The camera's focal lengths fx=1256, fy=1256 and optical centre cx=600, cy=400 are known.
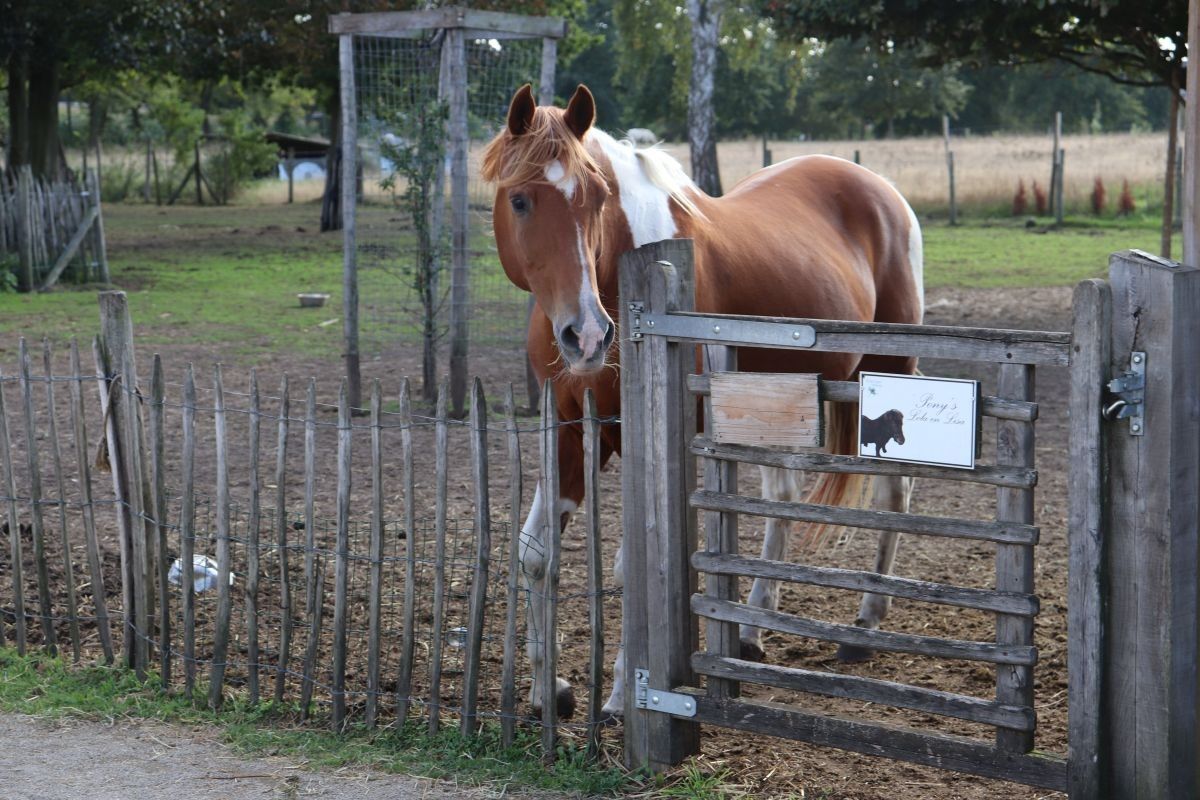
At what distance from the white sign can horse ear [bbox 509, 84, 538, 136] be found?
1343 mm

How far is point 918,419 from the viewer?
10.4 feet

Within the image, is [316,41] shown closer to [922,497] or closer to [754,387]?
[922,497]

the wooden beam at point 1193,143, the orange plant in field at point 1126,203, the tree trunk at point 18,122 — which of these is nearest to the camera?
the wooden beam at point 1193,143

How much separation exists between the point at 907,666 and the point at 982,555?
1583 mm

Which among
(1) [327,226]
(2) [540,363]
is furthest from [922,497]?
(1) [327,226]

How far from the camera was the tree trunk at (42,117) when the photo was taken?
21.1 meters

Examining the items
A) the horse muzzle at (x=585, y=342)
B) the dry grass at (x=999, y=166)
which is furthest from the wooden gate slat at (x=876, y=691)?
the dry grass at (x=999, y=166)

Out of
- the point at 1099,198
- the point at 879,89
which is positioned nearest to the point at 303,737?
the point at 1099,198

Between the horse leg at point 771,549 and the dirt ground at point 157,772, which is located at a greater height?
the horse leg at point 771,549

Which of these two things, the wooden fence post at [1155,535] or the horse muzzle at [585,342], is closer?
the wooden fence post at [1155,535]

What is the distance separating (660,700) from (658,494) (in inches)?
24.3

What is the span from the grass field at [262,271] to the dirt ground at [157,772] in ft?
22.2

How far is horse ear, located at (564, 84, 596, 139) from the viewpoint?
3924mm

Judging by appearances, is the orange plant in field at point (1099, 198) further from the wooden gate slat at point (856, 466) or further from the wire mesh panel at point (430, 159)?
the wooden gate slat at point (856, 466)
